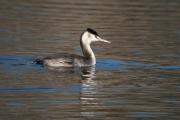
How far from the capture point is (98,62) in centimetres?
1984

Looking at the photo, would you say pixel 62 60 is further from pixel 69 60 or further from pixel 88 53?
pixel 88 53

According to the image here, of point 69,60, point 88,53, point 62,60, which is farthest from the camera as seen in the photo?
point 88,53

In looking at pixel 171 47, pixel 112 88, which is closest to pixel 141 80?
pixel 112 88

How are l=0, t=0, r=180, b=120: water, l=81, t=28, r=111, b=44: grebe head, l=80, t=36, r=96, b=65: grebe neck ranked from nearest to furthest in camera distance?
l=0, t=0, r=180, b=120: water, l=80, t=36, r=96, b=65: grebe neck, l=81, t=28, r=111, b=44: grebe head

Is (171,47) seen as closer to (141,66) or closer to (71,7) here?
(141,66)

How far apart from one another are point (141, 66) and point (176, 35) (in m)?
5.03

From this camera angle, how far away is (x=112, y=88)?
15.9m

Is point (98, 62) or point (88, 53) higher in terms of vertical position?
point (88, 53)

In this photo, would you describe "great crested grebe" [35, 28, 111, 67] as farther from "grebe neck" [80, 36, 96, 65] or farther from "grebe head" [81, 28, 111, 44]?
"grebe head" [81, 28, 111, 44]

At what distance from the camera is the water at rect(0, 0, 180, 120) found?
551 inches

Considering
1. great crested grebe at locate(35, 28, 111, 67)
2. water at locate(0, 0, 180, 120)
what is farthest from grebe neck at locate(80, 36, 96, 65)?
water at locate(0, 0, 180, 120)

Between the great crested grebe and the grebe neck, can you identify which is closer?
the great crested grebe

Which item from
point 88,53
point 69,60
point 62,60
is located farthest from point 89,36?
point 62,60

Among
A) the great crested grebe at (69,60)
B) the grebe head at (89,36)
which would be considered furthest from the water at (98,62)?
the grebe head at (89,36)
